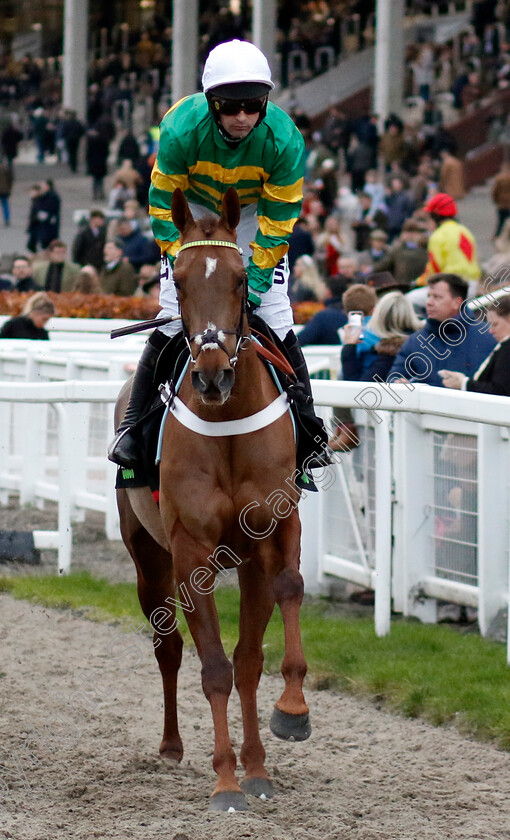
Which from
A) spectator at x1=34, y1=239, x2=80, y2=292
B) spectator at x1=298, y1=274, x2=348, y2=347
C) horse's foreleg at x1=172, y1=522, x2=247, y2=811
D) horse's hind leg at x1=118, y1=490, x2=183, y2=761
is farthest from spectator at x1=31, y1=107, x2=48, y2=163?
horse's foreleg at x1=172, y1=522, x2=247, y2=811

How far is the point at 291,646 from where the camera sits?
4.26 meters

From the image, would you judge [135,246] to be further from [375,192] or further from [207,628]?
[207,628]

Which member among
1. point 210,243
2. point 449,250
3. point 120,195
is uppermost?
point 120,195

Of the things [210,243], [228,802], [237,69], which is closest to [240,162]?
[237,69]

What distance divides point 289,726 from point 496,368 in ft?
8.96

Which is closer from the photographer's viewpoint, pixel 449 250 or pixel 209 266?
pixel 209 266

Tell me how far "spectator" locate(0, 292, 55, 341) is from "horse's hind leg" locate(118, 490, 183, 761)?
5188 millimetres

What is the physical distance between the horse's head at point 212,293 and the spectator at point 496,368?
2.32 metres

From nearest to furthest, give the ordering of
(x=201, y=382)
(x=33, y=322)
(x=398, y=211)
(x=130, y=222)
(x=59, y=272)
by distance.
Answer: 1. (x=201, y=382)
2. (x=33, y=322)
3. (x=59, y=272)
4. (x=130, y=222)
5. (x=398, y=211)

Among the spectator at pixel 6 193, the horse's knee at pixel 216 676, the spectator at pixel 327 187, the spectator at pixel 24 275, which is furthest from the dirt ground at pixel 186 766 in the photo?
the spectator at pixel 6 193

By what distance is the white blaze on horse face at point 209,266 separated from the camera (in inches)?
160

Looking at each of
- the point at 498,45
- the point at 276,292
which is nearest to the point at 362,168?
the point at 498,45

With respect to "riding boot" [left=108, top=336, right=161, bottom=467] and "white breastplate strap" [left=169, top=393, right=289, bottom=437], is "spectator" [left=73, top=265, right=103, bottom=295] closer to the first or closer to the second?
"riding boot" [left=108, top=336, right=161, bottom=467]

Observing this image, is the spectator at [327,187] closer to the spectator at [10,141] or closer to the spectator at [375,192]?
the spectator at [375,192]
